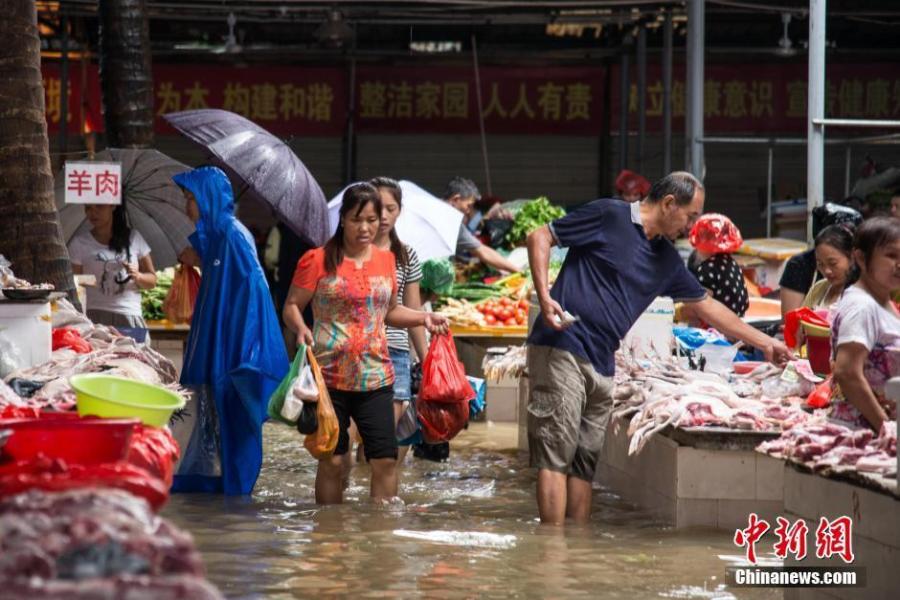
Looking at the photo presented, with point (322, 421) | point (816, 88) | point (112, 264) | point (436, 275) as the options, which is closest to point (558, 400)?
point (322, 421)

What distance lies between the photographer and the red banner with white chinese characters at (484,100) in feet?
71.1

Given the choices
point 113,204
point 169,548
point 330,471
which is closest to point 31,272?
point 113,204

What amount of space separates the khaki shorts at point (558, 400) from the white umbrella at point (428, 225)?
4807 millimetres

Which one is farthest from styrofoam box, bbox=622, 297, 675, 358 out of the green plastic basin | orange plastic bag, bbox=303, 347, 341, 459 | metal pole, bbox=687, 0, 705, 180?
metal pole, bbox=687, 0, 705, 180

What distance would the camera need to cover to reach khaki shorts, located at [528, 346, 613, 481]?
7.38 m

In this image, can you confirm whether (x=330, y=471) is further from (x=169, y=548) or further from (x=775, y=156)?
(x=775, y=156)

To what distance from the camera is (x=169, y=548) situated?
3.02 meters

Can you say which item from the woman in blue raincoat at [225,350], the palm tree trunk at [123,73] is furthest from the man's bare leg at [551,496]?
the palm tree trunk at [123,73]

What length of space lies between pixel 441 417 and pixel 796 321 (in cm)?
212

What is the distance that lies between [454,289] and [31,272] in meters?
6.49

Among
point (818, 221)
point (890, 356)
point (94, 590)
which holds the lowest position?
point (94, 590)

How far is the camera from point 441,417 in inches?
331

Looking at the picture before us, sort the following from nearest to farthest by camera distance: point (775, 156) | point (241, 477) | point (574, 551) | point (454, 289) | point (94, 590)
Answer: point (94, 590)
point (574, 551)
point (241, 477)
point (454, 289)
point (775, 156)

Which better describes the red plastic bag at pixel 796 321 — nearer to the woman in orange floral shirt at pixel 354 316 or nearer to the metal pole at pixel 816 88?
the woman in orange floral shirt at pixel 354 316
